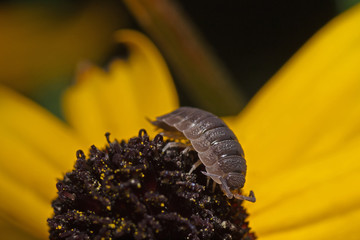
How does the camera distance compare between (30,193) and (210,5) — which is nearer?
(30,193)

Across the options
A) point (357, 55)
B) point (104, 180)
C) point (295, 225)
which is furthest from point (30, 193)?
point (357, 55)

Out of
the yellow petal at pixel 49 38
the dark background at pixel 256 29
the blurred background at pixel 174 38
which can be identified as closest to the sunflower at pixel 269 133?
the blurred background at pixel 174 38

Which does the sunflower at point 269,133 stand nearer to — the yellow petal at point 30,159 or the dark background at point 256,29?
the yellow petal at point 30,159

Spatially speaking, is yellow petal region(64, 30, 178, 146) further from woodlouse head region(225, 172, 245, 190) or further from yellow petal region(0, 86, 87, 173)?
woodlouse head region(225, 172, 245, 190)

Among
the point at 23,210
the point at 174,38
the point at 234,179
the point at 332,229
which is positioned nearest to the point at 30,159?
the point at 23,210

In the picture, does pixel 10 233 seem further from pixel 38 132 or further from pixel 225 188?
pixel 225 188

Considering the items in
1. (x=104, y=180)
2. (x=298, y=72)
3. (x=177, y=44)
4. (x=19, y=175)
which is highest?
(x=177, y=44)

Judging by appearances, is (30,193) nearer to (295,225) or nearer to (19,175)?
(19,175)

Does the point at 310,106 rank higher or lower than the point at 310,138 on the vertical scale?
higher
